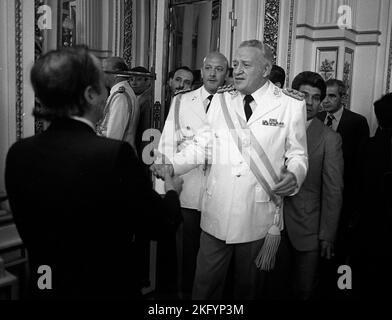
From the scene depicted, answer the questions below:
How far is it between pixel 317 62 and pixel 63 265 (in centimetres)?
225

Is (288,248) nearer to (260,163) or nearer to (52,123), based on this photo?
(260,163)

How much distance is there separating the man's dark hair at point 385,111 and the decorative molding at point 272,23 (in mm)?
1197

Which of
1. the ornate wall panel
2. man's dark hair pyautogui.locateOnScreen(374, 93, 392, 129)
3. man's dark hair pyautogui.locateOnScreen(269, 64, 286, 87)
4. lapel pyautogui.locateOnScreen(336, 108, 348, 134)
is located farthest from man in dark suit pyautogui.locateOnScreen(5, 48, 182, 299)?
lapel pyautogui.locateOnScreen(336, 108, 348, 134)

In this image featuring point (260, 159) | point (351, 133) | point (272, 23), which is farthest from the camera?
point (272, 23)

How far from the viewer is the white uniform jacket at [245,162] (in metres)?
1.47

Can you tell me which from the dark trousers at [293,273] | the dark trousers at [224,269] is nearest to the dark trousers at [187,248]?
the dark trousers at [224,269]

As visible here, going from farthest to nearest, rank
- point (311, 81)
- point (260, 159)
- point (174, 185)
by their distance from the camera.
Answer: point (311, 81), point (260, 159), point (174, 185)

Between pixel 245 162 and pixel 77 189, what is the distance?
762 mm

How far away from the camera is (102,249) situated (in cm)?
90

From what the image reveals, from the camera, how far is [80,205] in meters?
0.85

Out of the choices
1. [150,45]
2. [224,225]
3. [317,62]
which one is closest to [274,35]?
[317,62]

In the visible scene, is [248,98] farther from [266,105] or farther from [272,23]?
[272,23]

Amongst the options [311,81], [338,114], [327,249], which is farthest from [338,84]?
[327,249]

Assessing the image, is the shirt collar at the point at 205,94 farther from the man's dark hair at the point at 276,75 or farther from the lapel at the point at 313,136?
the lapel at the point at 313,136
